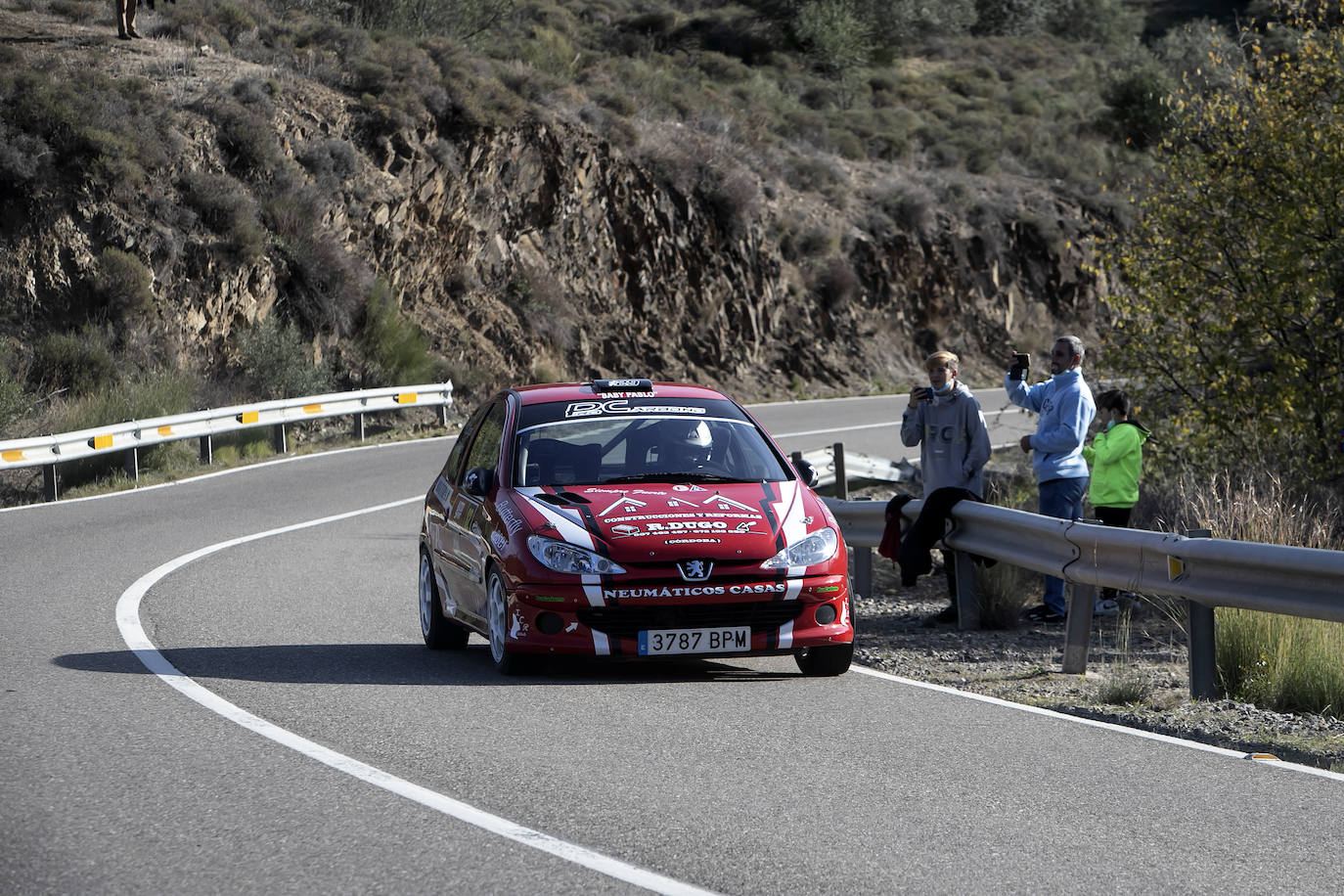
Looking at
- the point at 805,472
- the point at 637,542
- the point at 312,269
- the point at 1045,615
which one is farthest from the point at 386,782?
the point at 312,269

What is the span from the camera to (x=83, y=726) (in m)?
7.13

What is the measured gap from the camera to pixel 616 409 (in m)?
9.50

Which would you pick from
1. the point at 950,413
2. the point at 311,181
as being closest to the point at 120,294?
the point at 311,181

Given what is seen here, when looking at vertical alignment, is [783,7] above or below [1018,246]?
above

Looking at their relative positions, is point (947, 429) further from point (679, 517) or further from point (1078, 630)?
point (679, 517)

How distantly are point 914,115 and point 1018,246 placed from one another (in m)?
9.43

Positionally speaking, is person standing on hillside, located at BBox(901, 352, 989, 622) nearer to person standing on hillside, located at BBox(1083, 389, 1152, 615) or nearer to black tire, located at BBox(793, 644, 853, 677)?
person standing on hillside, located at BBox(1083, 389, 1152, 615)

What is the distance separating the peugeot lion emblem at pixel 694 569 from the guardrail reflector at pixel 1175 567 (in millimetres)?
2385

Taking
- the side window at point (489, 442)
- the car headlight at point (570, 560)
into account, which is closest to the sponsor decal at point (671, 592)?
the car headlight at point (570, 560)

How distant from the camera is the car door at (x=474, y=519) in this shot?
884 cm

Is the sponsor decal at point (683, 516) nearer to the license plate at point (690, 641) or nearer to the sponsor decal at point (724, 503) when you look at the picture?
the sponsor decal at point (724, 503)

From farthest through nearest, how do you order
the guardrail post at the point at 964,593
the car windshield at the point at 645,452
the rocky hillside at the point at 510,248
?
the rocky hillside at the point at 510,248
the guardrail post at the point at 964,593
the car windshield at the point at 645,452

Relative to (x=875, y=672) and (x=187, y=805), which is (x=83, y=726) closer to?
(x=187, y=805)

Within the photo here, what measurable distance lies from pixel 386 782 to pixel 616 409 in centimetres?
378
